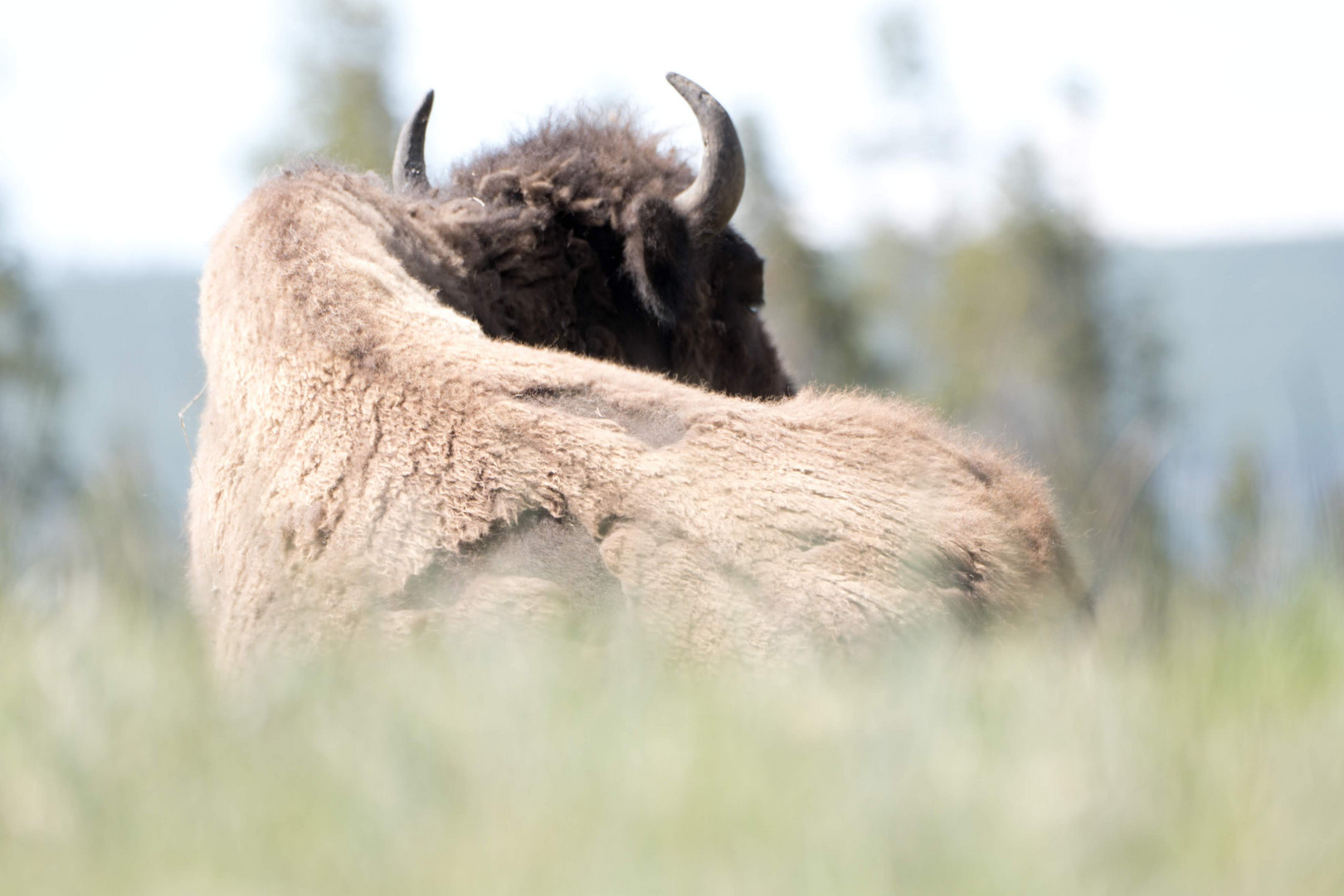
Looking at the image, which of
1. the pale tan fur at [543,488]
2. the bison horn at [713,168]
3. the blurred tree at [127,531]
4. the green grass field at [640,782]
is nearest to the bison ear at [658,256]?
the bison horn at [713,168]

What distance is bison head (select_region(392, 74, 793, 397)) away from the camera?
5.70 m

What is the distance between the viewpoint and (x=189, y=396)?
462 cm

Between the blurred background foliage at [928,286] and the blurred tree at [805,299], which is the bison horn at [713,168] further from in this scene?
the blurred tree at [805,299]

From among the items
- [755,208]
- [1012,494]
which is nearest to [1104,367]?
[755,208]

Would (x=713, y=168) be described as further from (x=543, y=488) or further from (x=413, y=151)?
(x=543, y=488)

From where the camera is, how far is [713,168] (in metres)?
6.09

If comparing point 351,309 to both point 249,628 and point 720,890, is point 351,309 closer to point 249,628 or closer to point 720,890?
point 249,628

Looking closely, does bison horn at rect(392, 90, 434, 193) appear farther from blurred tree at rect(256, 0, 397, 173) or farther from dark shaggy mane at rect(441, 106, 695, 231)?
blurred tree at rect(256, 0, 397, 173)

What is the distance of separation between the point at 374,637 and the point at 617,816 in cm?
170

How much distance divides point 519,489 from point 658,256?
2899 millimetres

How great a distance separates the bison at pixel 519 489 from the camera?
10.3 feet

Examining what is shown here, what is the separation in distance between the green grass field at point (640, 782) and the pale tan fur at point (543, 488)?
82cm

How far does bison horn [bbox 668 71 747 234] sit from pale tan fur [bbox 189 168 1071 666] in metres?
2.33

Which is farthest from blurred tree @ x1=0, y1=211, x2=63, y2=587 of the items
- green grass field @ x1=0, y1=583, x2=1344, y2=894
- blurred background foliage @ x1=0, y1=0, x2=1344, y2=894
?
green grass field @ x1=0, y1=583, x2=1344, y2=894
